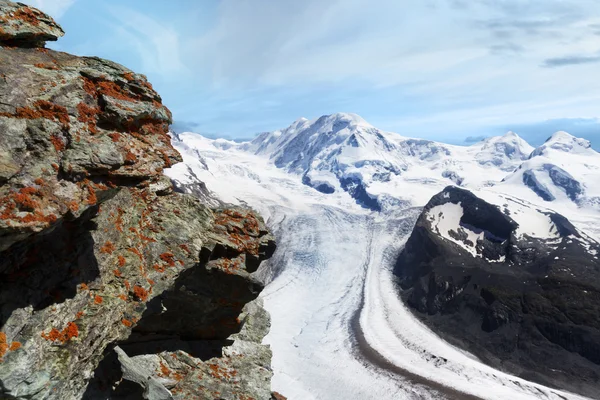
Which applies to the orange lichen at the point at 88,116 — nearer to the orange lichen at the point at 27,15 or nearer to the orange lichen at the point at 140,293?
the orange lichen at the point at 27,15

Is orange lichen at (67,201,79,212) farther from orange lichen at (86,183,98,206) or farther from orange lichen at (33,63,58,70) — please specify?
orange lichen at (33,63,58,70)

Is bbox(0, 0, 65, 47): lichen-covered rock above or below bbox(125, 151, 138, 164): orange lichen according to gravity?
above

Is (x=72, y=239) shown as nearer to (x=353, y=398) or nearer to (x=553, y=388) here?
(x=353, y=398)

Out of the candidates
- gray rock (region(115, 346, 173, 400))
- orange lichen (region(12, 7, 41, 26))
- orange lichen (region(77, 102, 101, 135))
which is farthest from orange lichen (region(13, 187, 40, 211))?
orange lichen (region(12, 7, 41, 26))

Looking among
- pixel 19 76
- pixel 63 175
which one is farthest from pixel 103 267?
pixel 19 76

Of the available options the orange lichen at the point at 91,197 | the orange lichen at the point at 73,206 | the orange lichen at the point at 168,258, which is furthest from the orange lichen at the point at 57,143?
the orange lichen at the point at 168,258

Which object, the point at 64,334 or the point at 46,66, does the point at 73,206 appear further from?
the point at 46,66
